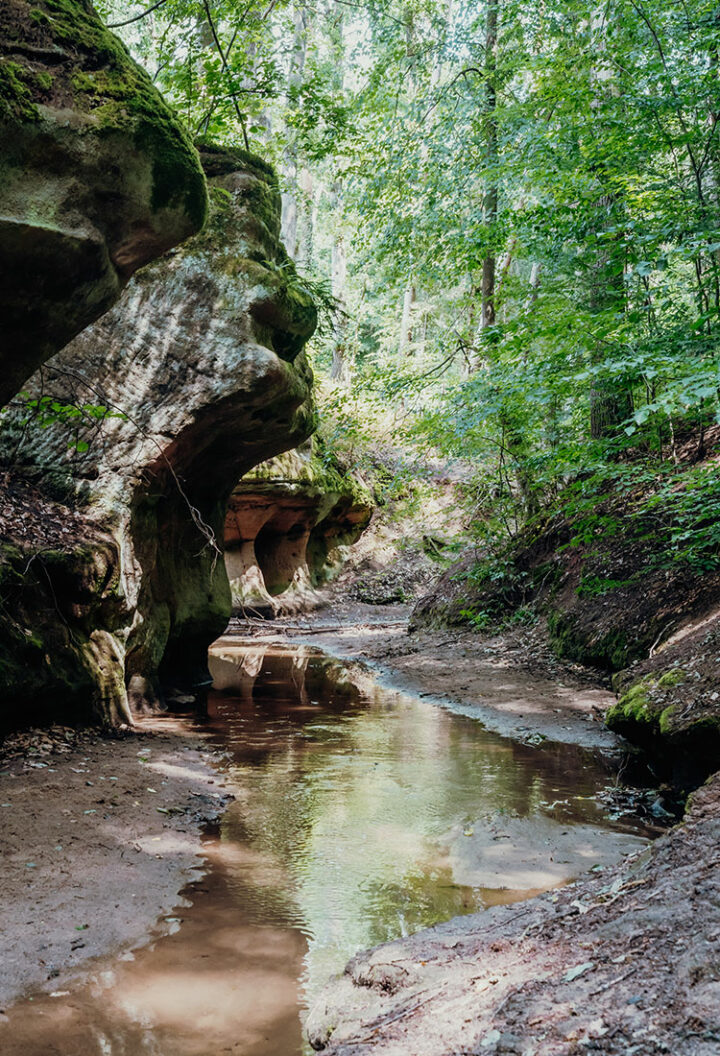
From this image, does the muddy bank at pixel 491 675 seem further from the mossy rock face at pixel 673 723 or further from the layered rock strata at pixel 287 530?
the layered rock strata at pixel 287 530

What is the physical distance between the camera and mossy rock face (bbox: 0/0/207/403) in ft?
14.4

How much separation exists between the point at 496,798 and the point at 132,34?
3083cm

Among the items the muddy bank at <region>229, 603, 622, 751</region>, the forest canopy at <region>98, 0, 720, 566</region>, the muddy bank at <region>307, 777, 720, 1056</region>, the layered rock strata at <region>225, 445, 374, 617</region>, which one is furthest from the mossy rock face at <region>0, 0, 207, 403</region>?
the layered rock strata at <region>225, 445, 374, 617</region>

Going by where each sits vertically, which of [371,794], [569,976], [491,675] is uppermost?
[569,976]

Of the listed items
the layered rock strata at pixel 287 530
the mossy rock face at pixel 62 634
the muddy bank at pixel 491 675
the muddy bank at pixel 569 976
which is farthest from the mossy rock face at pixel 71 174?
the layered rock strata at pixel 287 530

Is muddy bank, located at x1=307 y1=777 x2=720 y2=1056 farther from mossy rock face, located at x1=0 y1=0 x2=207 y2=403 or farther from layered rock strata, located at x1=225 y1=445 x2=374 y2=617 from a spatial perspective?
layered rock strata, located at x1=225 y1=445 x2=374 y2=617

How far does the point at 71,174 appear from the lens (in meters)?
4.60

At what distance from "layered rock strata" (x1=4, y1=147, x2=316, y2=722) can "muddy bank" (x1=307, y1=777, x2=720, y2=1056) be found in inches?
210

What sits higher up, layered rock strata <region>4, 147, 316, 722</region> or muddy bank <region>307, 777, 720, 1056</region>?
layered rock strata <region>4, 147, 316, 722</region>

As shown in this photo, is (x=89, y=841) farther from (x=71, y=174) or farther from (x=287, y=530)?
(x=287, y=530)

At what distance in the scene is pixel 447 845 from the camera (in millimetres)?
5312

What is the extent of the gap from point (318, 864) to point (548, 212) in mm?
8884

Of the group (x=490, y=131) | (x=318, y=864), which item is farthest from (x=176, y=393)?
(x=490, y=131)

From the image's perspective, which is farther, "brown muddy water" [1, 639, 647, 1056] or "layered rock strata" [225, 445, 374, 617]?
"layered rock strata" [225, 445, 374, 617]
